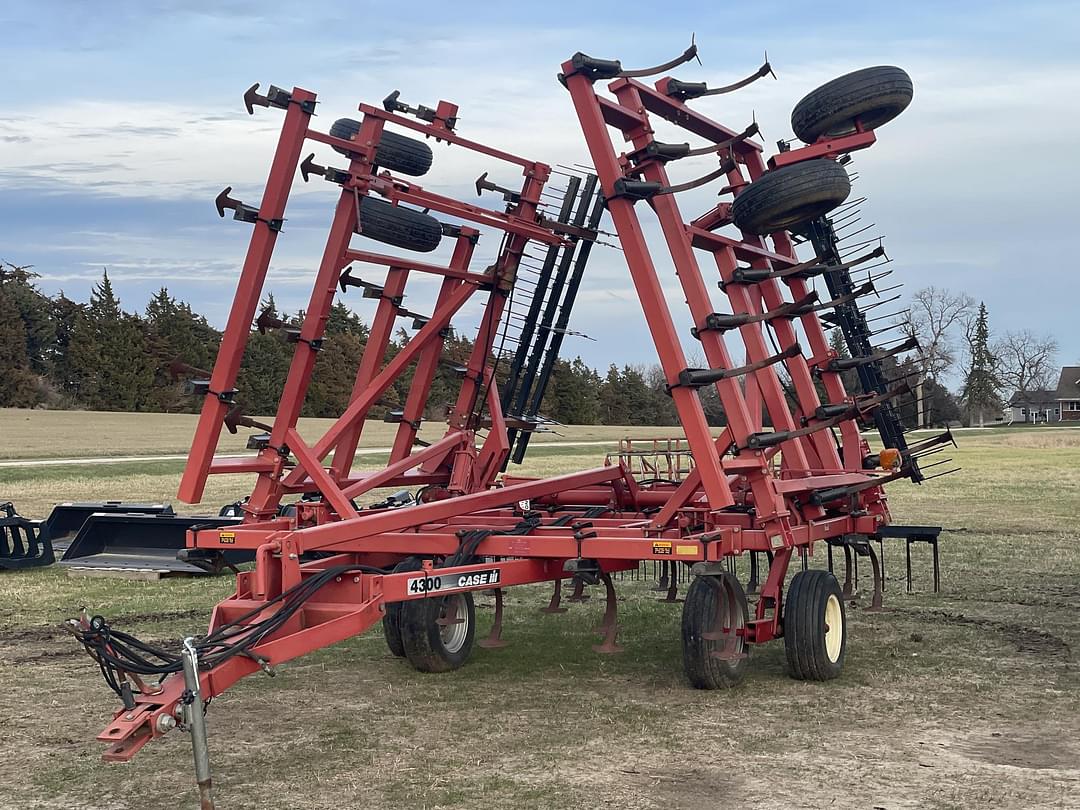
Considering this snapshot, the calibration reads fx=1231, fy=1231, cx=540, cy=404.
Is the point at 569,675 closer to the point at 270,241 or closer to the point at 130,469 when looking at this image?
the point at 270,241

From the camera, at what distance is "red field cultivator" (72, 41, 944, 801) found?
7.29 meters

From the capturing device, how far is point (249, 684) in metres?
7.80

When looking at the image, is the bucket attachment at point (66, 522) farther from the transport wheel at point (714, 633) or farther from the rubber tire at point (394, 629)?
the transport wheel at point (714, 633)

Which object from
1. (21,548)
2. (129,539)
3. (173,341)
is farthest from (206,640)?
(173,341)

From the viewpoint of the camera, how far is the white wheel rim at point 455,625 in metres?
8.22

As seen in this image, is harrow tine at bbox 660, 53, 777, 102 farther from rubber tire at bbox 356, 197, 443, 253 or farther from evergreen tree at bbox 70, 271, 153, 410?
evergreen tree at bbox 70, 271, 153, 410

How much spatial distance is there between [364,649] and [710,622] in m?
2.88

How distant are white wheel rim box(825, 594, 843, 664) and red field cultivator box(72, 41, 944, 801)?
23 mm

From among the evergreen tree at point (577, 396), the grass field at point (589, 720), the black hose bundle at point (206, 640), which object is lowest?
the grass field at point (589, 720)

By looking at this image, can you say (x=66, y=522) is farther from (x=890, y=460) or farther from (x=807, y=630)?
(x=807, y=630)

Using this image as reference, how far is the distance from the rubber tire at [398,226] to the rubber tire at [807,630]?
392cm

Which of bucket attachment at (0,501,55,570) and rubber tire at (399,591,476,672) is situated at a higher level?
bucket attachment at (0,501,55,570)

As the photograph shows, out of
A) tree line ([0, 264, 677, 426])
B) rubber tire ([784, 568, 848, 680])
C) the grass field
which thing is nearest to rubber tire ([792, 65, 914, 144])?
rubber tire ([784, 568, 848, 680])

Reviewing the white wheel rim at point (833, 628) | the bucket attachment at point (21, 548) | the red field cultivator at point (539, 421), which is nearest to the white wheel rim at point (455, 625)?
the red field cultivator at point (539, 421)
